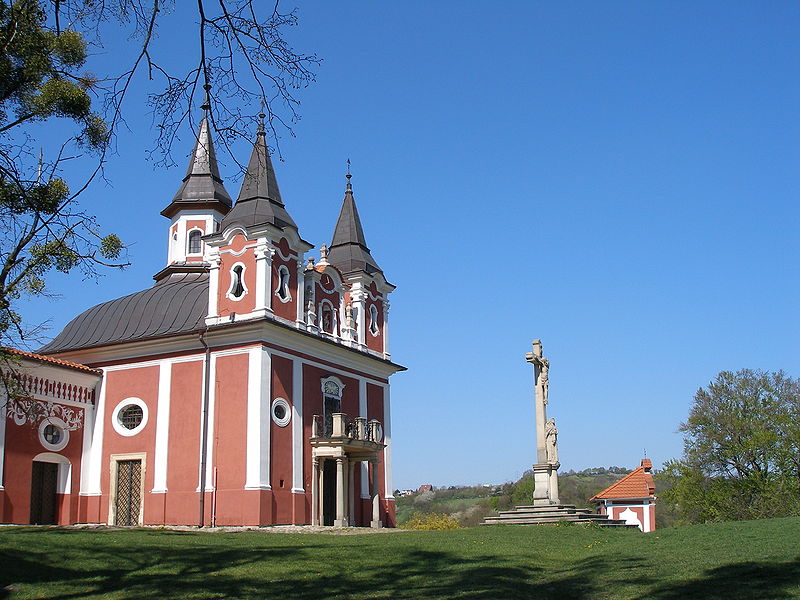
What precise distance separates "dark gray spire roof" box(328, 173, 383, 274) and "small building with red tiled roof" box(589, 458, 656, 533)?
18.5 metres

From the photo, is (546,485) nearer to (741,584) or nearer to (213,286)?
(213,286)

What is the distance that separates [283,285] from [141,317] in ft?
20.2

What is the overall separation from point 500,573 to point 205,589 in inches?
175

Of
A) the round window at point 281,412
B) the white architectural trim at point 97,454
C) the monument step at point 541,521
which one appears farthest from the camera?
the white architectural trim at point 97,454

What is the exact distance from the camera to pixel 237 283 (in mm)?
28859

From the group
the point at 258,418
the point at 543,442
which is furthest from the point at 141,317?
the point at 543,442

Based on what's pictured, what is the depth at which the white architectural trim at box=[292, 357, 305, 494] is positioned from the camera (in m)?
28.0

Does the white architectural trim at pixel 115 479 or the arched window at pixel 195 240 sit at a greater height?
the arched window at pixel 195 240

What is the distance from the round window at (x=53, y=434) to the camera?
90.5 ft

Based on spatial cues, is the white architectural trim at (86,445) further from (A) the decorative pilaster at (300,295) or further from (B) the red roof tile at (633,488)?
(B) the red roof tile at (633,488)

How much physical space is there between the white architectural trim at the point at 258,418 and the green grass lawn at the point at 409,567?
7947 mm

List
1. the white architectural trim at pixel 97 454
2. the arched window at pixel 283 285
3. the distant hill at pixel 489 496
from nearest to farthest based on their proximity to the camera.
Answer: the arched window at pixel 283 285 < the white architectural trim at pixel 97 454 < the distant hill at pixel 489 496

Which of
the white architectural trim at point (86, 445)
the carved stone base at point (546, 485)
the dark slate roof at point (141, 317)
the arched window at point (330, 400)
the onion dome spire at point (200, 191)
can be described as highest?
the onion dome spire at point (200, 191)

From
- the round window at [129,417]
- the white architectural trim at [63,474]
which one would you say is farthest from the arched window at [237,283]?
the white architectural trim at [63,474]
